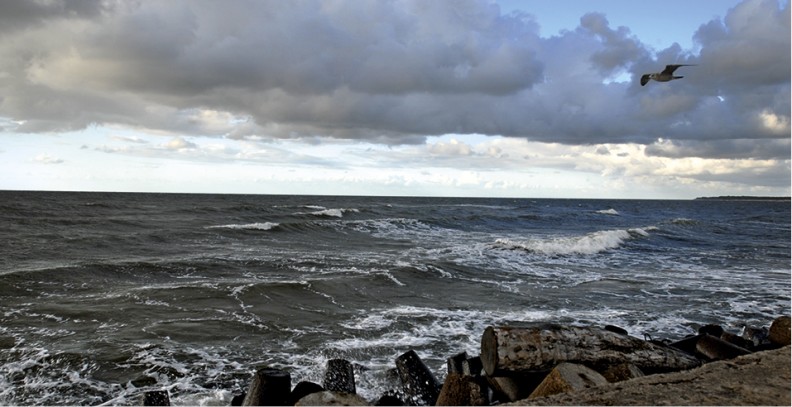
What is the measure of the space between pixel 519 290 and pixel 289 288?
20.9 feet

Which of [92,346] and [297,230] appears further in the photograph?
[297,230]

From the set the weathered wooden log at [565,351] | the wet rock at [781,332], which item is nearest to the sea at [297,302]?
the weathered wooden log at [565,351]

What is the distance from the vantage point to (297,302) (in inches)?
501

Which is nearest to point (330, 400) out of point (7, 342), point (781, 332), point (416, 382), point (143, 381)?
point (416, 382)

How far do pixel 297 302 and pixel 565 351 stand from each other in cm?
797

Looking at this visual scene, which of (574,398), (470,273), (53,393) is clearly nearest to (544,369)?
(574,398)

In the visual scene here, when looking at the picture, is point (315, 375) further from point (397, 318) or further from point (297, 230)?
point (297, 230)

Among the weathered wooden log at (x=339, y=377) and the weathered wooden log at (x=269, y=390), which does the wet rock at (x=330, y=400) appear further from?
the weathered wooden log at (x=339, y=377)

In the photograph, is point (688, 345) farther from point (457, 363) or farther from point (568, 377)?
point (568, 377)

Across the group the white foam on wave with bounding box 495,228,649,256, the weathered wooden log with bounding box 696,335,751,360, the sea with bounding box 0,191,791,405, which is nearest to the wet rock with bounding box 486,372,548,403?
the sea with bounding box 0,191,791,405

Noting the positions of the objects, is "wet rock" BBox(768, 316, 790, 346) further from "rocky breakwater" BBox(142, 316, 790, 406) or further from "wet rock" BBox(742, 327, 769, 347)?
"rocky breakwater" BBox(142, 316, 790, 406)

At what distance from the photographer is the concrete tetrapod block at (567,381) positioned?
4.92 m

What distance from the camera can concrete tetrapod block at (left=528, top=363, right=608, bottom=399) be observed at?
4918 millimetres

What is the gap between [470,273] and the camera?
1770 cm
